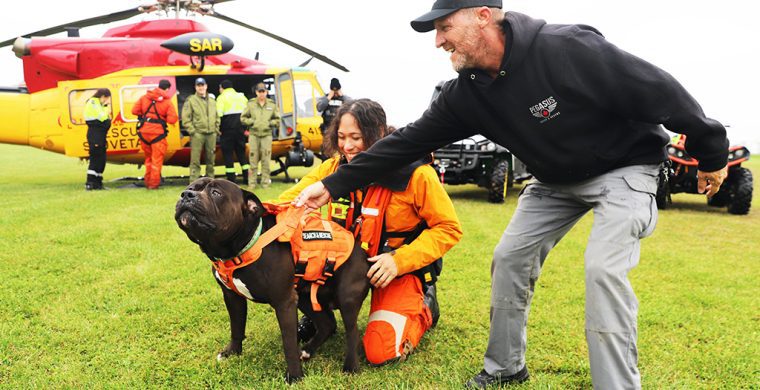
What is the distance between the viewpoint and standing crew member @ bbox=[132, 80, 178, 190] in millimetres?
9711

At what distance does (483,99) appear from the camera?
2.39m

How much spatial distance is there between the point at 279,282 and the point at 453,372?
1064mm

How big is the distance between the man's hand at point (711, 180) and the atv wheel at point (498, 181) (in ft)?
21.7

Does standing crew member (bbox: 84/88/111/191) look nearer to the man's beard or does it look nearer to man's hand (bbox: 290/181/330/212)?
man's hand (bbox: 290/181/330/212)

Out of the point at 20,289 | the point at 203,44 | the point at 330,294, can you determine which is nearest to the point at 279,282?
the point at 330,294

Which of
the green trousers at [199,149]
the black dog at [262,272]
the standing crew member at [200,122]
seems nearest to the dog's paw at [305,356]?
the black dog at [262,272]

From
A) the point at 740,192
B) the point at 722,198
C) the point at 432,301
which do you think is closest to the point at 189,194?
the point at 432,301

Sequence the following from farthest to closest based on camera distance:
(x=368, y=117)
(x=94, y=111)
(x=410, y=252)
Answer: (x=94, y=111), (x=368, y=117), (x=410, y=252)

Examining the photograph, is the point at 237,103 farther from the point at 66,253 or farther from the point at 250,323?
the point at 250,323

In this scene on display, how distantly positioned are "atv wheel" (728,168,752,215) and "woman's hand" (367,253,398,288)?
820 cm

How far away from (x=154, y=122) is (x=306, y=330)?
7.78 metres

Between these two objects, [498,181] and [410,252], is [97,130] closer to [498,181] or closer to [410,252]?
[498,181]

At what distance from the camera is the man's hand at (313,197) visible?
270 cm

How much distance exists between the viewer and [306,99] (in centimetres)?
1174
